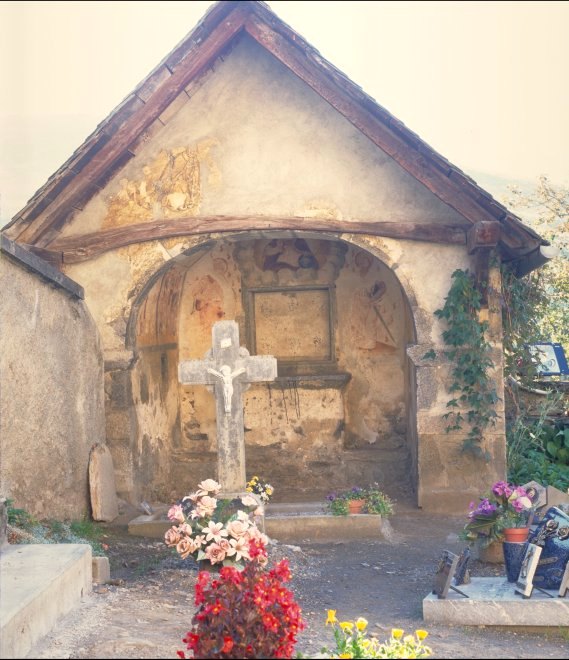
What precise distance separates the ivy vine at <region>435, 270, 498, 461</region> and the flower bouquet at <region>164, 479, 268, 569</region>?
2932 millimetres

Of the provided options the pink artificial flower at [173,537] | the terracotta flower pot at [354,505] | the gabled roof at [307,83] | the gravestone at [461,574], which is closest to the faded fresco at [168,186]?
the gabled roof at [307,83]

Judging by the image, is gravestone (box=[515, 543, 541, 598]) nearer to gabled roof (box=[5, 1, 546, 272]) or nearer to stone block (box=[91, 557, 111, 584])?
stone block (box=[91, 557, 111, 584])

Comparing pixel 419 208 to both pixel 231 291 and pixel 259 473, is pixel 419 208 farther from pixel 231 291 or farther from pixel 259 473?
pixel 259 473

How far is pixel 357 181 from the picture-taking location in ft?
28.7

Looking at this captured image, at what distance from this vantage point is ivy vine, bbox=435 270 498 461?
8.53 m

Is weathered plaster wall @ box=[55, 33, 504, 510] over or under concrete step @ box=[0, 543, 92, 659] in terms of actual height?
over

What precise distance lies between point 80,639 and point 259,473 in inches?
259

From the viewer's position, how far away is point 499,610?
5156 mm

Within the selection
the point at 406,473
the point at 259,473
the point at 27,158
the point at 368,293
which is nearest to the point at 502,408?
the point at 406,473

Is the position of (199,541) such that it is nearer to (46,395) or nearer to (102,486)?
(46,395)

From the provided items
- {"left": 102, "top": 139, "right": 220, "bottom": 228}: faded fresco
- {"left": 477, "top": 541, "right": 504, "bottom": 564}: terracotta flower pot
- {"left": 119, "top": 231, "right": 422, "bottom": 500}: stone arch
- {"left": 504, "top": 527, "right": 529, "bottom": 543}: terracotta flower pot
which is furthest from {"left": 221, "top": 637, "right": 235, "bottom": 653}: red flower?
{"left": 102, "top": 139, "right": 220, "bottom": 228}: faded fresco

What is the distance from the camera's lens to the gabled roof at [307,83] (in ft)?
26.9

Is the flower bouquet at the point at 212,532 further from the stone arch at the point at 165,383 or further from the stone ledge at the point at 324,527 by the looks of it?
the stone arch at the point at 165,383

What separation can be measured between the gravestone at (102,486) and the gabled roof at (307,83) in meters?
2.41
